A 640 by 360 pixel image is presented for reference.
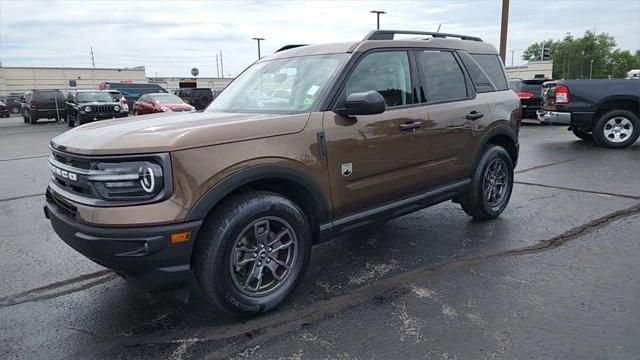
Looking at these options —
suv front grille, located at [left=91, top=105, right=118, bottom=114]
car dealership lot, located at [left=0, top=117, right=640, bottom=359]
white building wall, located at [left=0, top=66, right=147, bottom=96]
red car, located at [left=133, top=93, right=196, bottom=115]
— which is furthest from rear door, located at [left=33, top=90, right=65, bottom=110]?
white building wall, located at [left=0, top=66, right=147, bottom=96]

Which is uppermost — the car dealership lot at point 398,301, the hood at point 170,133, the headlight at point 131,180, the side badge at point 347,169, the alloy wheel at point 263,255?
the hood at point 170,133

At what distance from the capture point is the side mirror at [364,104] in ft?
11.1

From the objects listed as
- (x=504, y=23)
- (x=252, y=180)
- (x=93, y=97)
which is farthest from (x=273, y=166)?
(x=93, y=97)

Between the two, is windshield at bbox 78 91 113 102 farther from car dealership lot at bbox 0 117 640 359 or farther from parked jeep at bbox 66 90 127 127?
car dealership lot at bbox 0 117 640 359

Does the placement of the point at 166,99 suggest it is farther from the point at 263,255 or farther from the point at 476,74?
the point at 263,255

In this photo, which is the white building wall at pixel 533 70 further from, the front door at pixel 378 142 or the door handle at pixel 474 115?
the front door at pixel 378 142

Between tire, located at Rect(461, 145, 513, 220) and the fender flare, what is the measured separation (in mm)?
2186

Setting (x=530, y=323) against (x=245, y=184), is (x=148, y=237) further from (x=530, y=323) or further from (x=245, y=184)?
(x=530, y=323)

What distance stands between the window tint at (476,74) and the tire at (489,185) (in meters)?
0.64

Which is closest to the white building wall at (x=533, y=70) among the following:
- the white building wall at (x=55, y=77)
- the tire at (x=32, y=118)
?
the white building wall at (x=55, y=77)

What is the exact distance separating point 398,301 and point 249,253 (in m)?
1.15

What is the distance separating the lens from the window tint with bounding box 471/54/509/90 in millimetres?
5242

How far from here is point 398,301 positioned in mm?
3488

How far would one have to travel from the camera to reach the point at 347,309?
338cm
